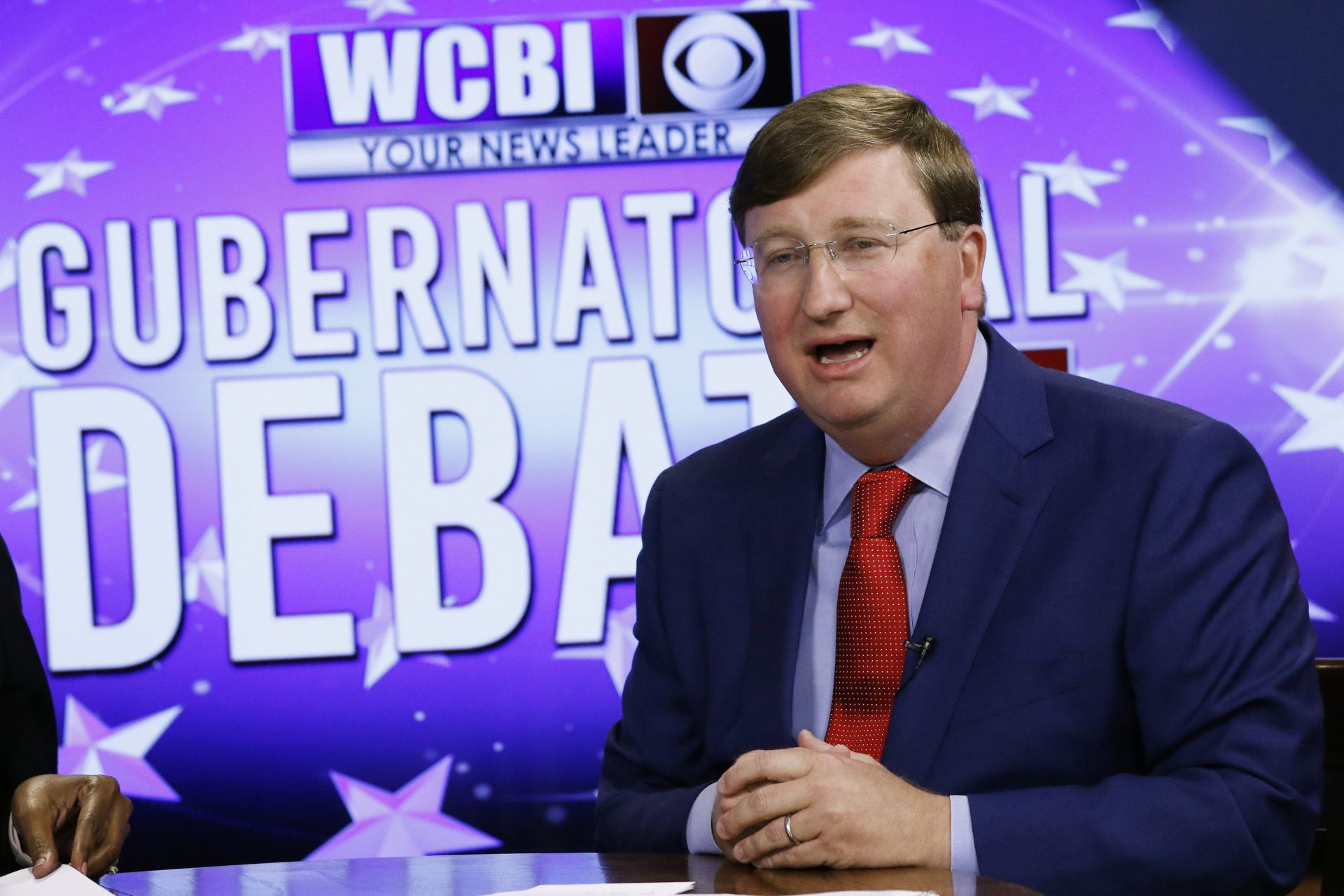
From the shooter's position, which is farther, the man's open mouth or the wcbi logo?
the wcbi logo

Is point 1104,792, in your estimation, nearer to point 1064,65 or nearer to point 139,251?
point 1064,65

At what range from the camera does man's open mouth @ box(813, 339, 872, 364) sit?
5.74ft

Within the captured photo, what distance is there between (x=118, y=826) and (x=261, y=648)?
7.13ft

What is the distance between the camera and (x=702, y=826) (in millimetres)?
1608

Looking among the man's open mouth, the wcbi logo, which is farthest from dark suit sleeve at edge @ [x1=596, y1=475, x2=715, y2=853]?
the wcbi logo

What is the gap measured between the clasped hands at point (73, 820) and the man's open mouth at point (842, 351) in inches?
38.3

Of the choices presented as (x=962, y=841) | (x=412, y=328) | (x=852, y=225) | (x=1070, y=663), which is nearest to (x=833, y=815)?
(x=962, y=841)

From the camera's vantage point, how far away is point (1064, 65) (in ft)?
12.2

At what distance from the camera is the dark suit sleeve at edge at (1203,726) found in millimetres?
1435

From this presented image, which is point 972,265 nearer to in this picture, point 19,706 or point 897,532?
point 897,532

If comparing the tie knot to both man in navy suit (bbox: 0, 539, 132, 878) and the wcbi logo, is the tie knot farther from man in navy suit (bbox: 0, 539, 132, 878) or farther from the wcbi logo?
the wcbi logo

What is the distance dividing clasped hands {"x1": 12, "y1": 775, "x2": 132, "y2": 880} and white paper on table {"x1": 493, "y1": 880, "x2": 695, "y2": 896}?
51 centimetres

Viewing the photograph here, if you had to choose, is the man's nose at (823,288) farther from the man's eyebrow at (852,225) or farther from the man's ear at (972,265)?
the man's ear at (972,265)

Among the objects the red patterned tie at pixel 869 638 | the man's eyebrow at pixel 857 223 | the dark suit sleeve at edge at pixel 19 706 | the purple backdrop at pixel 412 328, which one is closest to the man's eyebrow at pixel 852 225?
the man's eyebrow at pixel 857 223
